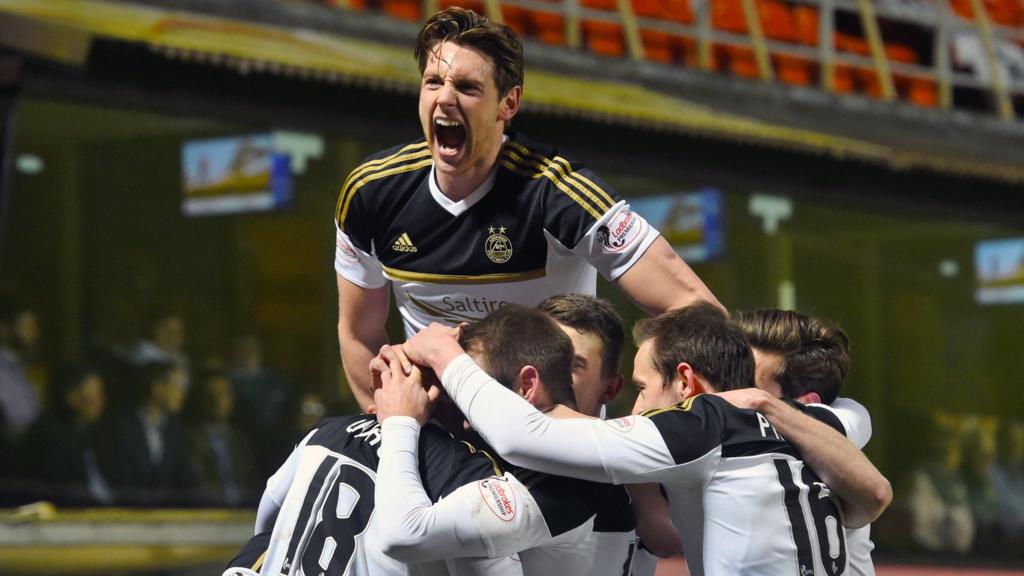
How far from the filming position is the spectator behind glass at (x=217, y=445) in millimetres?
11758

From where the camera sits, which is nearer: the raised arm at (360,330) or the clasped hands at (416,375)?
the clasped hands at (416,375)

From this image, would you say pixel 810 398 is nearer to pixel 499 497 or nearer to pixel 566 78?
pixel 499 497

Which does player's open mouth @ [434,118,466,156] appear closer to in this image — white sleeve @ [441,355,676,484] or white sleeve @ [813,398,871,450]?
white sleeve @ [441,355,676,484]

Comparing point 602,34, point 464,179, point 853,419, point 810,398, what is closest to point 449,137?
point 464,179

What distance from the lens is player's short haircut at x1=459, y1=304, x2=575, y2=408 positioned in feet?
12.1

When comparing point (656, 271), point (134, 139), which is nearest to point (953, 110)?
point (134, 139)

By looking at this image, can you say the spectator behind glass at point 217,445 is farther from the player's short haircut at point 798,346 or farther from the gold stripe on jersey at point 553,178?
the player's short haircut at point 798,346

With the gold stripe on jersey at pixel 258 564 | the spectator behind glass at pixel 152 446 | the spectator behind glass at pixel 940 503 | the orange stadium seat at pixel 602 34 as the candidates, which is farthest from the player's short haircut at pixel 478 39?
the spectator behind glass at pixel 940 503

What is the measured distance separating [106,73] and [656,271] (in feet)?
26.1

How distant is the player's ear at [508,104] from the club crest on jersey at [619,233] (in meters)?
0.41

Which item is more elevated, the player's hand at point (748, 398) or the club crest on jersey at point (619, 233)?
the club crest on jersey at point (619, 233)

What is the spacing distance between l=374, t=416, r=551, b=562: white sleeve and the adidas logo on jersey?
105 cm

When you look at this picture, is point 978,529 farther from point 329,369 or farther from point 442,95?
point 442,95

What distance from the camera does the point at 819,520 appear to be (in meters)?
3.72
